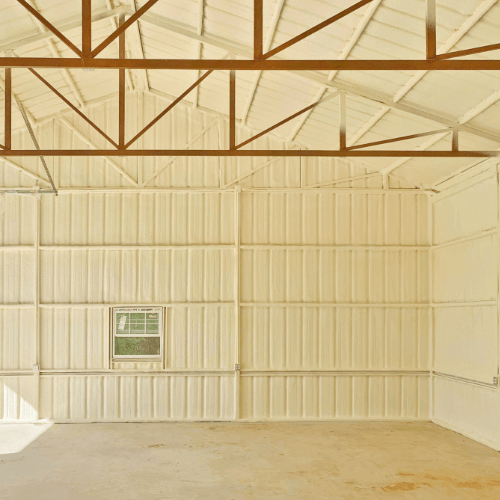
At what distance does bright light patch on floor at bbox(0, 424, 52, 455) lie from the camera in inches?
470

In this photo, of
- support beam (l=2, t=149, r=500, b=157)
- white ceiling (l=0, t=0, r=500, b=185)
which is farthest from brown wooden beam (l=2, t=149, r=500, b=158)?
white ceiling (l=0, t=0, r=500, b=185)

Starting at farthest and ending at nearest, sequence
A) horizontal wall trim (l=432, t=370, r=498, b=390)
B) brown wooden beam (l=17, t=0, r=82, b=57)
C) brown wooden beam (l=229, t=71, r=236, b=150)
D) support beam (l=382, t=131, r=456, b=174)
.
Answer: horizontal wall trim (l=432, t=370, r=498, b=390) < support beam (l=382, t=131, r=456, b=174) < brown wooden beam (l=229, t=71, r=236, b=150) < brown wooden beam (l=17, t=0, r=82, b=57)

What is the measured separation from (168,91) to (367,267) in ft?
20.1

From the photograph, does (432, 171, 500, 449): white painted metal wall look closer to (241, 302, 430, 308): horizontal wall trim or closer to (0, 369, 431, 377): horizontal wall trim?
(241, 302, 430, 308): horizontal wall trim

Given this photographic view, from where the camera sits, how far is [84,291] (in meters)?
14.9

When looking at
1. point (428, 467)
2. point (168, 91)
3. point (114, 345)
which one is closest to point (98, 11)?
point (168, 91)

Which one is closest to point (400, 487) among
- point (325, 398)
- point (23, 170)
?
point (325, 398)

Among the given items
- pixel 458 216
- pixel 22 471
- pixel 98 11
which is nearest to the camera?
pixel 22 471

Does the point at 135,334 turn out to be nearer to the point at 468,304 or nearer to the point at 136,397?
the point at 136,397

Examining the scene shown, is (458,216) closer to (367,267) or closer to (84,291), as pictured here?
(367,267)

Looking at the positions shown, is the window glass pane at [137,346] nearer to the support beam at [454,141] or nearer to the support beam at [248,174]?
the support beam at [248,174]

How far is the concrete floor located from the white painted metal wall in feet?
1.88

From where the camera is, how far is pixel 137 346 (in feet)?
48.9

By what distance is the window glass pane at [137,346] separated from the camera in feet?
48.8
